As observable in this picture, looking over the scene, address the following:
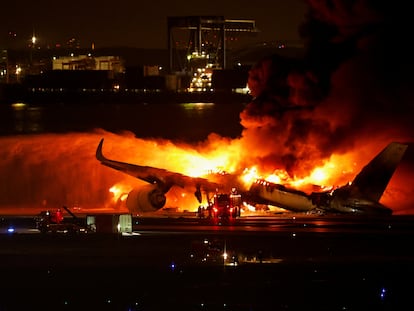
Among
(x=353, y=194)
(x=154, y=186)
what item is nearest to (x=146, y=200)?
(x=154, y=186)

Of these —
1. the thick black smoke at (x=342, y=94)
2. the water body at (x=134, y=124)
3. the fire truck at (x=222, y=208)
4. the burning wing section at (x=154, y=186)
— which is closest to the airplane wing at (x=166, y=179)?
the burning wing section at (x=154, y=186)

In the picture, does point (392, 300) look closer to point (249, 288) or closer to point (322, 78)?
point (249, 288)

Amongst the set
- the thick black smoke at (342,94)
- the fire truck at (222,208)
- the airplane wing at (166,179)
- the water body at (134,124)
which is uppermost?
the thick black smoke at (342,94)

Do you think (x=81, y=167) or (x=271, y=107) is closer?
(x=271, y=107)

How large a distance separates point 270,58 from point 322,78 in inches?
190

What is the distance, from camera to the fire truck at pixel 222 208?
62.3m

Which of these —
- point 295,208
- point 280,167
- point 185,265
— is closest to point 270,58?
point 280,167

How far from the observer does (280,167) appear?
7025cm

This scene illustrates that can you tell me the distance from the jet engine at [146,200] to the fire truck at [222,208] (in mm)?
3615

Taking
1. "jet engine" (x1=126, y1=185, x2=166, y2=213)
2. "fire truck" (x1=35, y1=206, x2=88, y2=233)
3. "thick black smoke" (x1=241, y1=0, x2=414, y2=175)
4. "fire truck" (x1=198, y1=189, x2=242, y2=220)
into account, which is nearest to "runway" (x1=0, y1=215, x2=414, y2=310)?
"fire truck" (x1=35, y1=206, x2=88, y2=233)

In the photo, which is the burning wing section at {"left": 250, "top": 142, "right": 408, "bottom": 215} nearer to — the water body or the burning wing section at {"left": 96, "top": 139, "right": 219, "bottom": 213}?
the burning wing section at {"left": 96, "top": 139, "right": 219, "bottom": 213}

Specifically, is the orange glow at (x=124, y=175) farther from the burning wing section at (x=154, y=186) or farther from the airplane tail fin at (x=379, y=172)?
the airplane tail fin at (x=379, y=172)

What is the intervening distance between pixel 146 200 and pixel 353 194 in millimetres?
14241

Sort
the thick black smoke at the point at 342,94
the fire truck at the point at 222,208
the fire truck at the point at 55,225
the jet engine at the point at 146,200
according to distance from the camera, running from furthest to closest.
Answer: the thick black smoke at the point at 342,94, the jet engine at the point at 146,200, the fire truck at the point at 222,208, the fire truck at the point at 55,225
